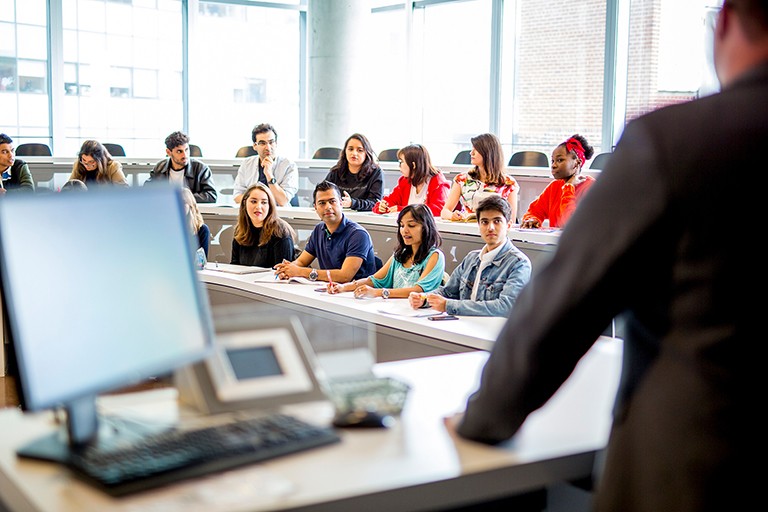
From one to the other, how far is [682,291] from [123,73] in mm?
10823

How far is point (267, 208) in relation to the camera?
589 centimetres

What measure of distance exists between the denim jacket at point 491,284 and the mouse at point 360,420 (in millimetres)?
2628

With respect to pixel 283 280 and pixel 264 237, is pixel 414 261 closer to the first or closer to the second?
pixel 283 280

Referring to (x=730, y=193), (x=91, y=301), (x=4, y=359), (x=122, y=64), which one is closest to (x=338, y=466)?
(x=91, y=301)

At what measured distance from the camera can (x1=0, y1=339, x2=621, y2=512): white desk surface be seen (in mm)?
1219

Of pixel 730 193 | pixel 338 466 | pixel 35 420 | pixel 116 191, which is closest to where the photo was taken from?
pixel 730 193

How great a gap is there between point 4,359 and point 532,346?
4227mm

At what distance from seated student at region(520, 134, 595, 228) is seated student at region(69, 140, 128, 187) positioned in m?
3.62

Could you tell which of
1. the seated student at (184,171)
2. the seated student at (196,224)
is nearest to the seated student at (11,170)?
the seated student at (184,171)

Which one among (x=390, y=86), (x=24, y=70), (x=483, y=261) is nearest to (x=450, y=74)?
(x=390, y=86)

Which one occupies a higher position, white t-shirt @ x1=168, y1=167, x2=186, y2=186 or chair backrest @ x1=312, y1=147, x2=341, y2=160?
chair backrest @ x1=312, y1=147, x2=341, y2=160

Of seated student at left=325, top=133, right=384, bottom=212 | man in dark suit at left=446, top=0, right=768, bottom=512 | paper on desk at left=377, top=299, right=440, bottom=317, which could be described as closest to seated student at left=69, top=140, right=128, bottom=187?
seated student at left=325, top=133, right=384, bottom=212

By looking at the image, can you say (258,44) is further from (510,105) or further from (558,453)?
(558,453)

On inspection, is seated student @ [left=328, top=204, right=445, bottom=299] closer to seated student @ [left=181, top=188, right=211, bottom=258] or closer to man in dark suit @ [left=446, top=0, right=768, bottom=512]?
seated student @ [left=181, top=188, right=211, bottom=258]
